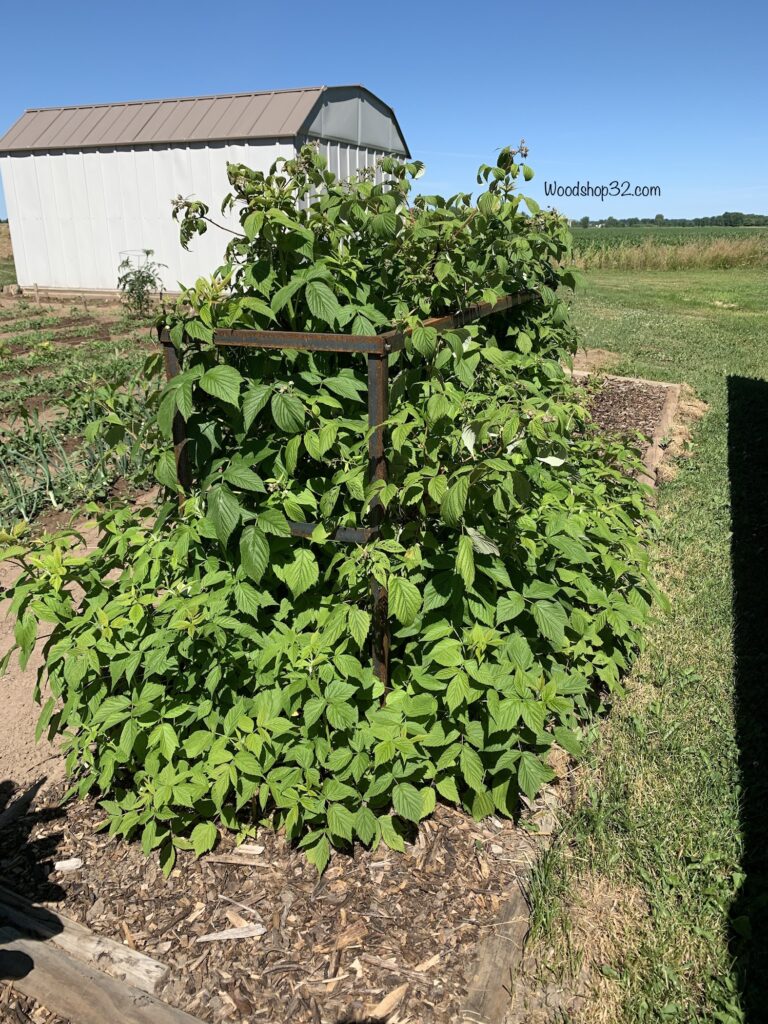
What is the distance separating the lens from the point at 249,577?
2.14 m

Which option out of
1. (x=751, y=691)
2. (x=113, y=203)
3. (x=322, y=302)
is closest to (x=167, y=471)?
(x=322, y=302)

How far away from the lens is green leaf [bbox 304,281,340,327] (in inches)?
83.8

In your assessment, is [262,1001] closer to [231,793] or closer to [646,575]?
[231,793]

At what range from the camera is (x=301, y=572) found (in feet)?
7.02

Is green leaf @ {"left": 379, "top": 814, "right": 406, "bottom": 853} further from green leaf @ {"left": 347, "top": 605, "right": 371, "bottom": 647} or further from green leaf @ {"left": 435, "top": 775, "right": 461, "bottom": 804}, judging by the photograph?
green leaf @ {"left": 347, "top": 605, "right": 371, "bottom": 647}

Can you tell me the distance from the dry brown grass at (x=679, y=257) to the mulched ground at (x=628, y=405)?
17203 mm

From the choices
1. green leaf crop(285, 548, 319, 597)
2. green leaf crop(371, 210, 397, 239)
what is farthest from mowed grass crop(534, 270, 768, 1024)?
green leaf crop(371, 210, 397, 239)

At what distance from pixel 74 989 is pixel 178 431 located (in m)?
1.50

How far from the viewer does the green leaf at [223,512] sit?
1988 mm

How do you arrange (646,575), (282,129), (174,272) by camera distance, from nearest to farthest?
(646,575)
(282,129)
(174,272)

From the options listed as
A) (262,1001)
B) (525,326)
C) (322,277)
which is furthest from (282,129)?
(262,1001)

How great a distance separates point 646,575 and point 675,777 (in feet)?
2.41

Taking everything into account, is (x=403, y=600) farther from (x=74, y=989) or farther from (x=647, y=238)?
(x=647, y=238)

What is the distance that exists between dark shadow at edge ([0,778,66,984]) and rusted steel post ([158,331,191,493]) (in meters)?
1.18
